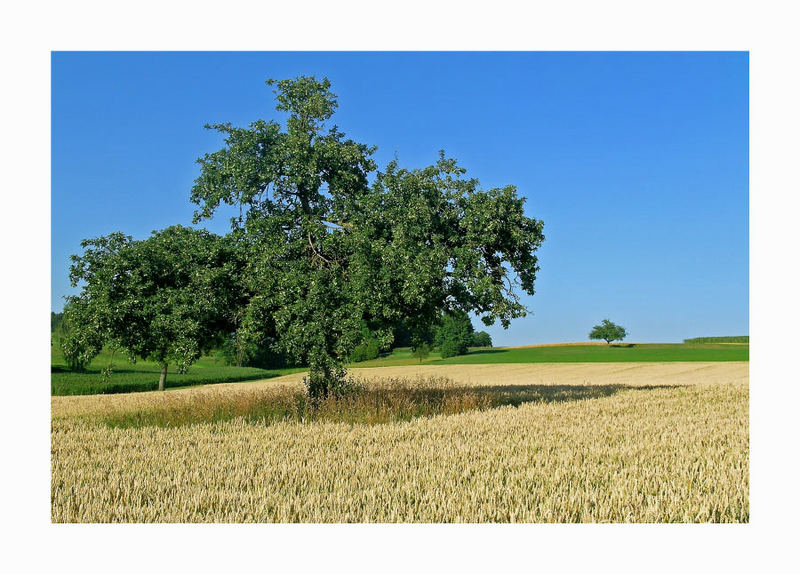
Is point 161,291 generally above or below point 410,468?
above

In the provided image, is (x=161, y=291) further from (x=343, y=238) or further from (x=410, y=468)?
(x=410, y=468)

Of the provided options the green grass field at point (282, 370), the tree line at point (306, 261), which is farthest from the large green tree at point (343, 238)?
the green grass field at point (282, 370)

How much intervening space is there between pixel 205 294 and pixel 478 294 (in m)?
7.74

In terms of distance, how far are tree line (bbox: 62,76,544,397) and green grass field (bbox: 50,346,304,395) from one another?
17.1m

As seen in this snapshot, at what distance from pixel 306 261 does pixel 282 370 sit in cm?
5003

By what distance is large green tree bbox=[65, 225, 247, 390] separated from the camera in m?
16.3

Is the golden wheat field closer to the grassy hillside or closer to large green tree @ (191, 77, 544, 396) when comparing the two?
large green tree @ (191, 77, 544, 396)

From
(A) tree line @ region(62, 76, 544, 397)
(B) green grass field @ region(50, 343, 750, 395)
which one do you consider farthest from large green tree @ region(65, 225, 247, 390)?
(B) green grass field @ region(50, 343, 750, 395)

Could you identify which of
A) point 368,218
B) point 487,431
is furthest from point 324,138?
point 487,431

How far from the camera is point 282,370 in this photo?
65.1 meters

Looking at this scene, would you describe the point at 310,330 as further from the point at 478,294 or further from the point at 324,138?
the point at 324,138

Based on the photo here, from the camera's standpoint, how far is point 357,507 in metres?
7.60

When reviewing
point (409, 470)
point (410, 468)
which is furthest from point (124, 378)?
point (409, 470)

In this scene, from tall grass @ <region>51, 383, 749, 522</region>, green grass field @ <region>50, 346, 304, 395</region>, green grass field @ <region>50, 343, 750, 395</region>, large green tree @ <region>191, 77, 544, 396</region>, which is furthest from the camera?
green grass field @ <region>50, 343, 750, 395</region>
